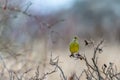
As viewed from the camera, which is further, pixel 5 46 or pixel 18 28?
pixel 18 28

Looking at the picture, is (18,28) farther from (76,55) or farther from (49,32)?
(76,55)

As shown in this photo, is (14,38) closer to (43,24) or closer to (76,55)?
(43,24)

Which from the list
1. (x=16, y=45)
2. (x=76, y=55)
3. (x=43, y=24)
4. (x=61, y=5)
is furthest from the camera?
(x=61, y=5)

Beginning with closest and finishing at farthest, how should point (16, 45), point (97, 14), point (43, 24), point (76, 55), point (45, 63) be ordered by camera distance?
point (76, 55) → point (43, 24) → point (45, 63) → point (16, 45) → point (97, 14)

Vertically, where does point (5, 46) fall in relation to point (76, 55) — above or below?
above

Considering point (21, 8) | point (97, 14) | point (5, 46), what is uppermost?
point (97, 14)

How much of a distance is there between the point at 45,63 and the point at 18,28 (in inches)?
23.2

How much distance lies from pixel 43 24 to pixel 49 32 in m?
0.12

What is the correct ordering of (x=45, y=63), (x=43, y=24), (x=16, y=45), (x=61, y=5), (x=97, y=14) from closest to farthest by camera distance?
1. (x=43, y=24)
2. (x=45, y=63)
3. (x=16, y=45)
4. (x=61, y=5)
5. (x=97, y=14)

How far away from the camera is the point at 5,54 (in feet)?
11.5

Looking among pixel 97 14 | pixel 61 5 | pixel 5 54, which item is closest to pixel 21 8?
pixel 5 54

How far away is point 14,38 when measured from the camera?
3.90m

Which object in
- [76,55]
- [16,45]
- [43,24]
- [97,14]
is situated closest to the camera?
[76,55]

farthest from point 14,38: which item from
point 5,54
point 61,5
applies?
point 61,5
